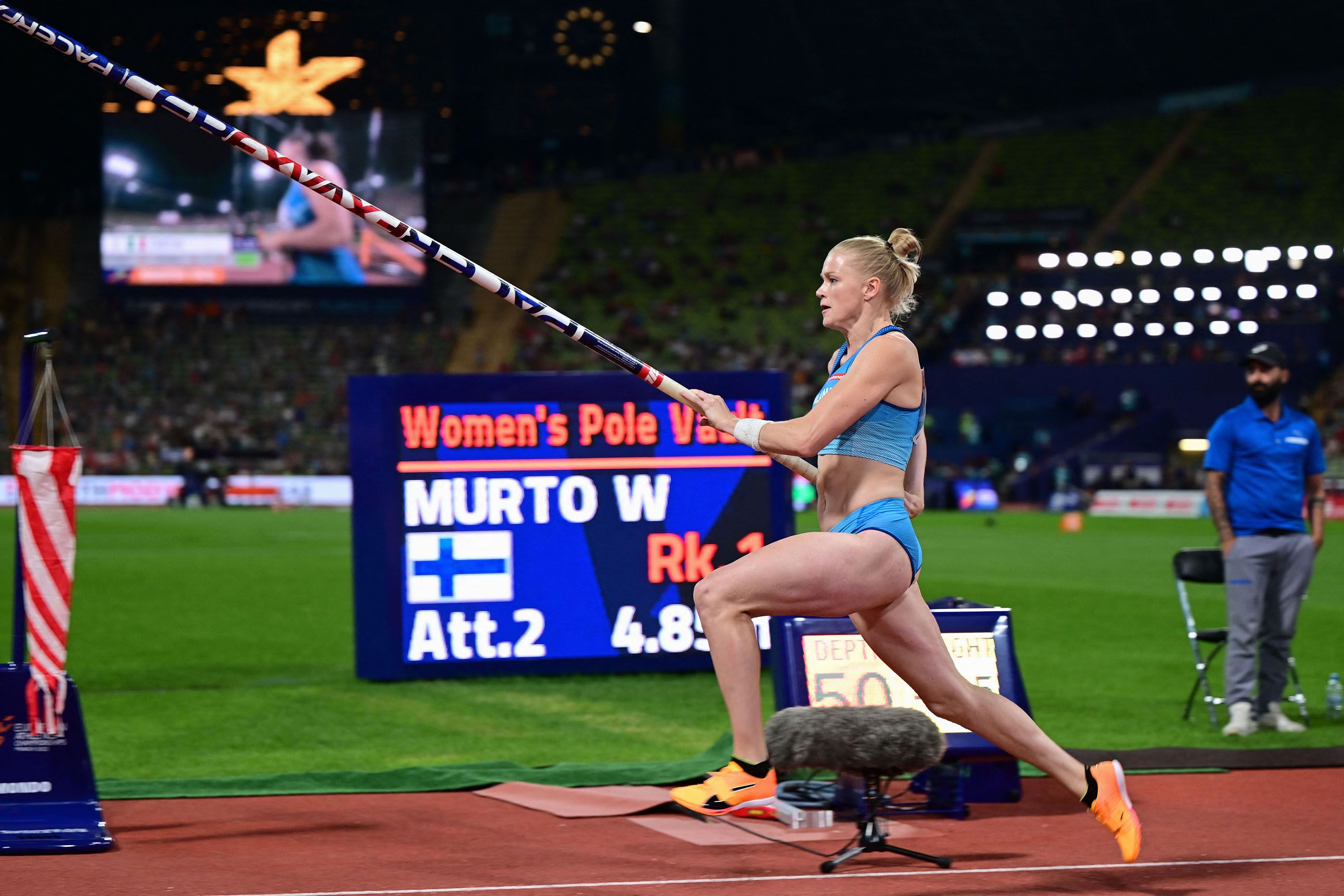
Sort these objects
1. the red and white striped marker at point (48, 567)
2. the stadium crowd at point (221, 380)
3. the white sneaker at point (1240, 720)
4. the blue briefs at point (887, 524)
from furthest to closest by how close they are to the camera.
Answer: the stadium crowd at point (221, 380)
the white sneaker at point (1240, 720)
the red and white striped marker at point (48, 567)
the blue briefs at point (887, 524)

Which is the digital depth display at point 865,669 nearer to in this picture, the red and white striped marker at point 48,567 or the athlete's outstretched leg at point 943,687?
the athlete's outstretched leg at point 943,687

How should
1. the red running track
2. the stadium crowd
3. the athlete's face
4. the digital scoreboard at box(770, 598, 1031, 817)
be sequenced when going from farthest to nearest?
the stadium crowd, the digital scoreboard at box(770, 598, 1031, 817), the red running track, the athlete's face

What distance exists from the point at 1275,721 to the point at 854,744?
4657 mm

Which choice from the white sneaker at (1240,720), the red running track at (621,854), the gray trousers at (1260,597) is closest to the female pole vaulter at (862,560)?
the red running track at (621,854)

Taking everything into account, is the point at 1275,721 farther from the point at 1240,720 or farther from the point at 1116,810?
the point at 1116,810

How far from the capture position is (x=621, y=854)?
5.75m

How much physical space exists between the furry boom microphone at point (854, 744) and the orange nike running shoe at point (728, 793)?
60 centimetres

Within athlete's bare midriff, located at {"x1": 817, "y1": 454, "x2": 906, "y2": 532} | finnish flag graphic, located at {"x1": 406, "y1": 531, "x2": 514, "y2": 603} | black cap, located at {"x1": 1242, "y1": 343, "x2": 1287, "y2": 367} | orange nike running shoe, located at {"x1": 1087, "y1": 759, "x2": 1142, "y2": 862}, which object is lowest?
orange nike running shoe, located at {"x1": 1087, "y1": 759, "x2": 1142, "y2": 862}

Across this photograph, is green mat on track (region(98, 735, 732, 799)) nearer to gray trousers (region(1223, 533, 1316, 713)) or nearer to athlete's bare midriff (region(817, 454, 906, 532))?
athlete's bare midriff (region(817, 454, 906, 532))

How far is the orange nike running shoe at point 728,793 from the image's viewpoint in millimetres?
4602

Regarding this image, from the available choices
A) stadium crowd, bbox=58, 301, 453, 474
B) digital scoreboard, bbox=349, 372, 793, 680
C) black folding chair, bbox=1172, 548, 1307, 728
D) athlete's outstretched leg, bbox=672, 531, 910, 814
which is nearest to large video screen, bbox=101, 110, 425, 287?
stadium crowd, bbox=58, 301, 453, 474

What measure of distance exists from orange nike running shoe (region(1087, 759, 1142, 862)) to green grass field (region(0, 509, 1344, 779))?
338 centimetres

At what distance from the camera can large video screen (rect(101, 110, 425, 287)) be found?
1720 inches

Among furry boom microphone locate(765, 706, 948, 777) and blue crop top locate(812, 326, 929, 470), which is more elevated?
blue crop top locate(812, 326, 929, 470)
